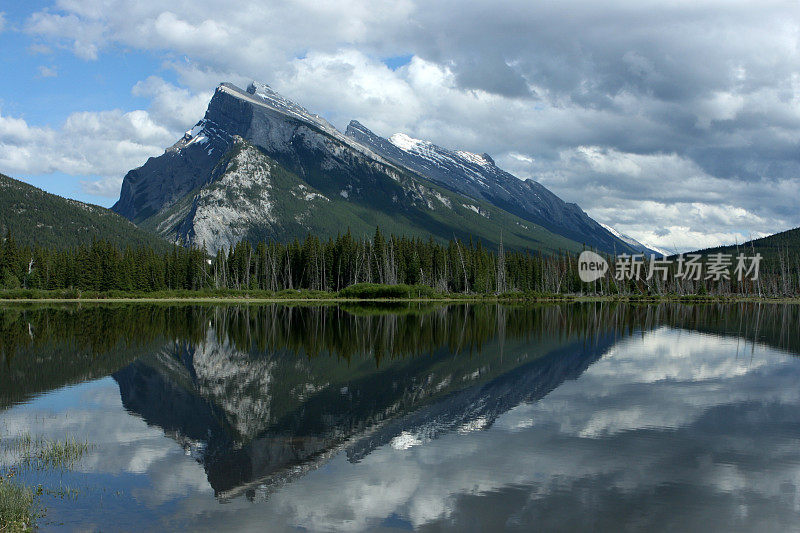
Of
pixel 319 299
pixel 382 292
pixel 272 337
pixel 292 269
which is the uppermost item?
pixel 292 269

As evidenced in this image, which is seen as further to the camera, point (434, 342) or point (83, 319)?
point (83, 319)

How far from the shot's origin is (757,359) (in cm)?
4072

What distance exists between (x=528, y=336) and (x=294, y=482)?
38.8 metres

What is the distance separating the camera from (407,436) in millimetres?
19906

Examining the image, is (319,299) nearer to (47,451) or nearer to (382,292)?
(382,292)

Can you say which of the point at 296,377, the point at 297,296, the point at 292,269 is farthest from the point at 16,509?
the point at 292,269

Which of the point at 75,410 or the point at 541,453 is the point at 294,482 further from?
the point at 75,410

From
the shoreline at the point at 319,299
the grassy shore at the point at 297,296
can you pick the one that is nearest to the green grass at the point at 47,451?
the shoreline at the point at 319,299

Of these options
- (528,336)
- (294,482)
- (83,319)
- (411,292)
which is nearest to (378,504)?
(294,482)

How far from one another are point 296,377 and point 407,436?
39.7 ft

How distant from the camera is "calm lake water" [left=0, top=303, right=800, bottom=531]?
45.0 ft

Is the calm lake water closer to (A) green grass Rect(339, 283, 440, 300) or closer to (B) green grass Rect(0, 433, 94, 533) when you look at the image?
(B) green grass Rect(0, 433, 94, 533)

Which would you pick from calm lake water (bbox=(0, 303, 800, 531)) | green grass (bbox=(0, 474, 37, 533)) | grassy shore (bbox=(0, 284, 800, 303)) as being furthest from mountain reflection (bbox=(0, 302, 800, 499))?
grassy shore (bbox=(0, 284, 800, 303))

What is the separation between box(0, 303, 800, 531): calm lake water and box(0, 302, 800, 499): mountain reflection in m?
0.15
